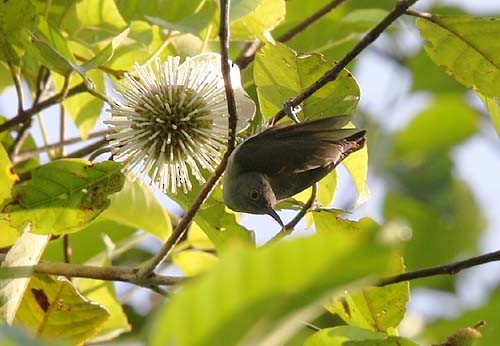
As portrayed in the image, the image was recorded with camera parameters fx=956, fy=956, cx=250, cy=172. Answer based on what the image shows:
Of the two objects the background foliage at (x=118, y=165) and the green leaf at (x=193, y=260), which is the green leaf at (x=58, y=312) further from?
the green leaf at (x=193, y=260)

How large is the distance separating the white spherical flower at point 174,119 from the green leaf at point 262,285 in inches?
39.2

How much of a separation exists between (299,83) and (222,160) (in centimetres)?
26

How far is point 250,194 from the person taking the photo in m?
1.65

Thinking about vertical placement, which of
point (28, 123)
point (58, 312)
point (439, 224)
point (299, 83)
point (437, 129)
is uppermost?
point (299, 83)

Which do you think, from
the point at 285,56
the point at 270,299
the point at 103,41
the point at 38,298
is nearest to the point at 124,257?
the point at 103,41

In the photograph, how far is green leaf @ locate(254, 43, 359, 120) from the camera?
1662mm

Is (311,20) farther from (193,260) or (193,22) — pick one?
(193,260)

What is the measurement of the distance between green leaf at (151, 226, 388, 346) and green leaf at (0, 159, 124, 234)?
987 mm

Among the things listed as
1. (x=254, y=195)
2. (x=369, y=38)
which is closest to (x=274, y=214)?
(x=254, y=195)

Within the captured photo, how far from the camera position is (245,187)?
1.68m

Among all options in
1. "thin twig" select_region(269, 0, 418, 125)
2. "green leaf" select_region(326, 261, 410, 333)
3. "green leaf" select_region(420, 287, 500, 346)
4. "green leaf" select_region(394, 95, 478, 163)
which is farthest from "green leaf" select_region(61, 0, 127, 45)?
"green leaf" select_region(394, 95, 478, 163)

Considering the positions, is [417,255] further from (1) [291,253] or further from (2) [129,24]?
(1) [291,253]

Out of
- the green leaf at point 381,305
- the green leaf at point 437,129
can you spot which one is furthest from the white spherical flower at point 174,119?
the green leaf at point 437,129

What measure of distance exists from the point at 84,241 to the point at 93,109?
0.33 meters
